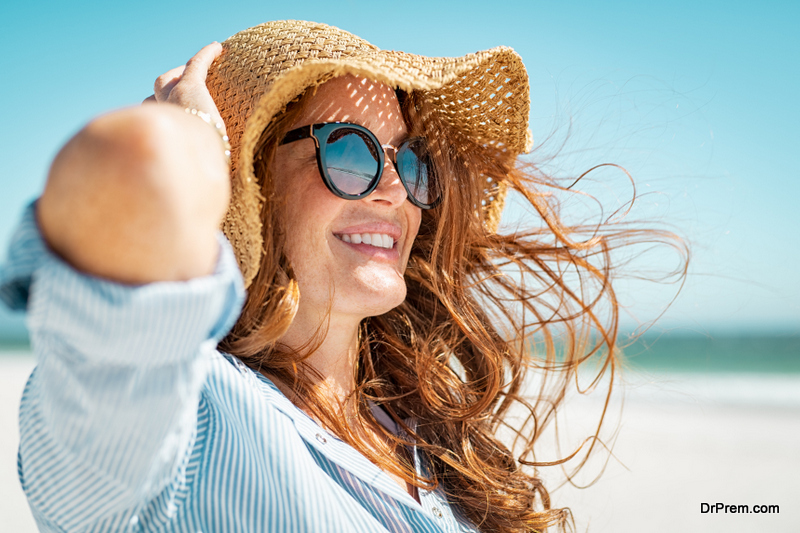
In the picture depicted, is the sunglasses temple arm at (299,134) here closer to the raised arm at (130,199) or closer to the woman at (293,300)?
the woman at (293,300)

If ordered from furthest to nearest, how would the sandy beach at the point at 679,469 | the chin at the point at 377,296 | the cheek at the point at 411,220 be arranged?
1. the sandy beach at the point at 679,469
2. the cheek at the point at 411,220
3. the chin at the point at 377,296

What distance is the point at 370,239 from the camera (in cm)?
176

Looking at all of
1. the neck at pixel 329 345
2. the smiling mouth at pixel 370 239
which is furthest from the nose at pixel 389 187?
the neck at pixel 329 345

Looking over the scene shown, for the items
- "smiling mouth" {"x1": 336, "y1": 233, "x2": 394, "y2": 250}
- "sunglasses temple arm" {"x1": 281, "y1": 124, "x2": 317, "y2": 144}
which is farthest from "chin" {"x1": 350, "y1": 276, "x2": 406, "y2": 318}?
"sunglasses temple arm" {"x1": 281, "y1": 124, "x2": 317, "y2": 144}

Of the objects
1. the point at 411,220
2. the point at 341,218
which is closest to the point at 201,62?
the point at 341,218

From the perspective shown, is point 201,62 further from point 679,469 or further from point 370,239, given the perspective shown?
point 679,469

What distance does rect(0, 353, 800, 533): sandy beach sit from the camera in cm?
508

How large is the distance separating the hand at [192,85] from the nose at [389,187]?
55cm

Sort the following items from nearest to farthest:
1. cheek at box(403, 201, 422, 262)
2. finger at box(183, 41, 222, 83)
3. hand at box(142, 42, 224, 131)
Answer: hand at box(142, 42, 224, 131)
finger at box(183, 41, 222, 83)
cheek at box(403, 201, 422, 262)

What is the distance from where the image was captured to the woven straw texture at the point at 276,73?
1382mm

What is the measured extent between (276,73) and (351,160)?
318 mm

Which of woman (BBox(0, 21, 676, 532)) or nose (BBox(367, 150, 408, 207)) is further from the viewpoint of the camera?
nose (BBox(367, 150, 408, 207))

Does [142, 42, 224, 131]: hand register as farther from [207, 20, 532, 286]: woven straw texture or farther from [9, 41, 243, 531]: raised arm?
[9, 41, 243, 531]: raised arm

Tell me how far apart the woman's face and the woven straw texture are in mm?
127
